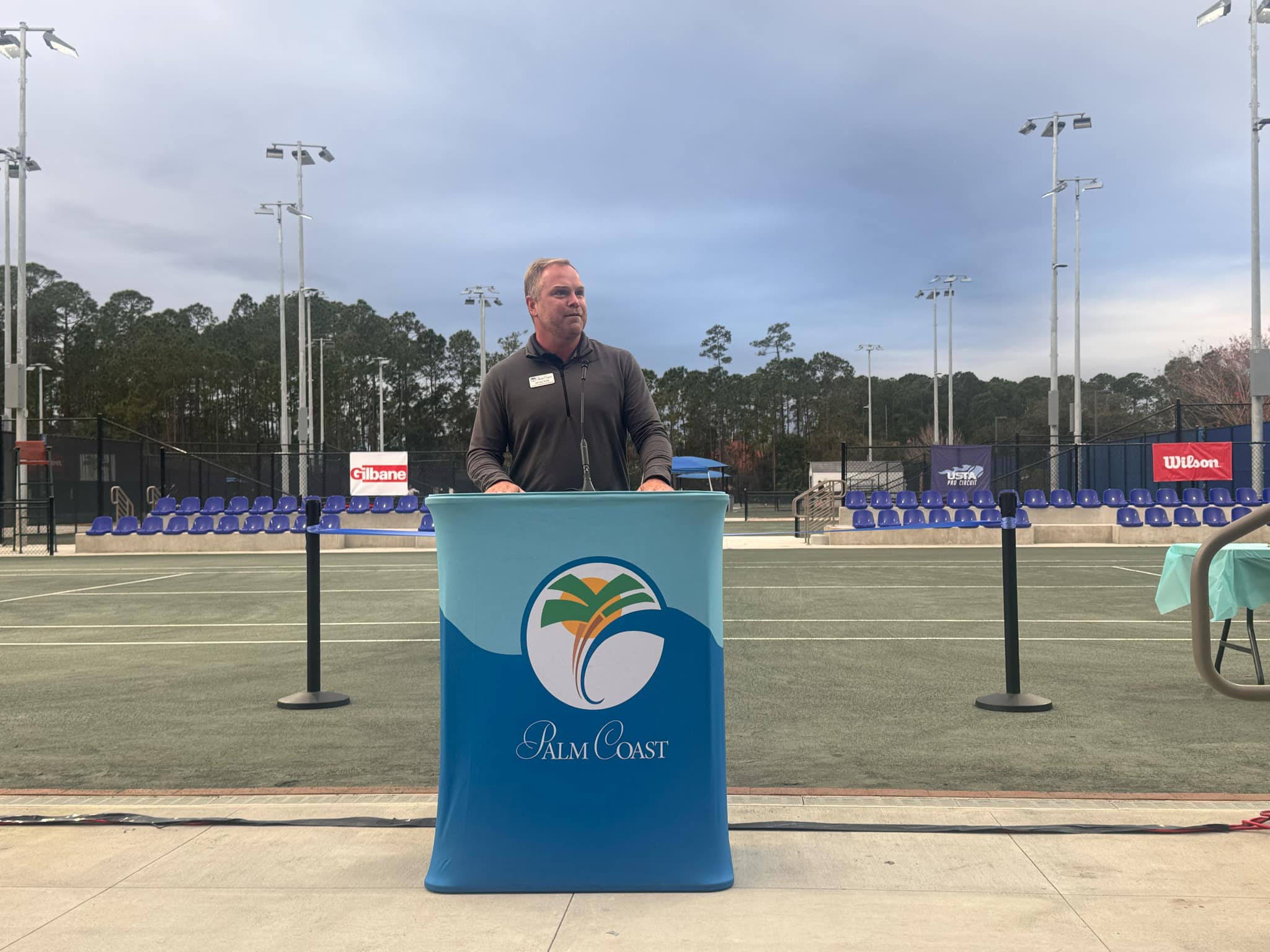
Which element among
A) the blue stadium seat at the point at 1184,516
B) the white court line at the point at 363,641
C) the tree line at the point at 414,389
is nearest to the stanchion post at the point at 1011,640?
the white court line at the point at 363,641

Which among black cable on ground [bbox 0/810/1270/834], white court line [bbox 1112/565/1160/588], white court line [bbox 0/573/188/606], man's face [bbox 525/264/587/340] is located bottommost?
white court line [bbox 0/573/188/606]

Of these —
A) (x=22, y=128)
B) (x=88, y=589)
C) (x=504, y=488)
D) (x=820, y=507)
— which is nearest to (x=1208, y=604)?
(x=504, y=488)

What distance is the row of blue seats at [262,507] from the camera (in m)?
28.2

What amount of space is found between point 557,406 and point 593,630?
112 centimetres

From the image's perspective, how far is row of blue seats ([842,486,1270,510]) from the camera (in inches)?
1032

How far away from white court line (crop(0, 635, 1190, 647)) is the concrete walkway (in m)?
5.12

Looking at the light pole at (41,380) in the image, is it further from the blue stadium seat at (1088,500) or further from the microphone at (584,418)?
the microphone at (584,418)

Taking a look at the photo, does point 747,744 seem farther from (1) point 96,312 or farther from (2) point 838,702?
(1) point 96,312

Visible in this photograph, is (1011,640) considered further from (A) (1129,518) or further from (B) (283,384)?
(B) (283,384)

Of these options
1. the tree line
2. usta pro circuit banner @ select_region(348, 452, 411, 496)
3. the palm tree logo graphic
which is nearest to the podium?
the palm tree logo graphic

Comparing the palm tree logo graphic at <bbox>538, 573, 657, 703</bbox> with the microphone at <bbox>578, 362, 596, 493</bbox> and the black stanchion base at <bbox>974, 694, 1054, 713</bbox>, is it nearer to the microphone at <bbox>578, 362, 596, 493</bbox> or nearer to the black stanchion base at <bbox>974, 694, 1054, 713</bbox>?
the microphone at <bbox>578, 362, 596, 493</bbox>

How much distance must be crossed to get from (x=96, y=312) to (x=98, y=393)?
17366mm

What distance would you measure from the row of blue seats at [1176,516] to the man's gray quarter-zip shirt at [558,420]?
940 inches

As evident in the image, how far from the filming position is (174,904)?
305 centimetres
